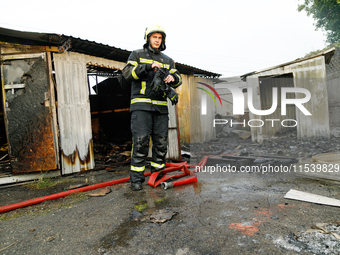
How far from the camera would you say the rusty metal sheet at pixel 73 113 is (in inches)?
182

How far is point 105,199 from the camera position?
2684 mm

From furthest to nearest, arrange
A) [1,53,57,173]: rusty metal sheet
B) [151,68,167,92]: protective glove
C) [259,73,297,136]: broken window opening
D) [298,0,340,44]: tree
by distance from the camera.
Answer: [298,0,340,44]: tree < [259,73,297,136]: broken window opening < [1,53,57,173]: rusty metal sheet < [151,68,167,92]: protective glove

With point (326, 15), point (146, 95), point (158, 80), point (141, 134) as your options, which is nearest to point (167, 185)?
point (141, 134)

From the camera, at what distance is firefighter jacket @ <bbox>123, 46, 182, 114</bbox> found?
2.85 meters

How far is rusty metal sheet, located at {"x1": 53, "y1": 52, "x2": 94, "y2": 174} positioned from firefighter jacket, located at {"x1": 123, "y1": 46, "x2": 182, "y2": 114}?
7.90ft

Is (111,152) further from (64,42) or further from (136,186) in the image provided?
(136,186)

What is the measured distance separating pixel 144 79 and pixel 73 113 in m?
2.61

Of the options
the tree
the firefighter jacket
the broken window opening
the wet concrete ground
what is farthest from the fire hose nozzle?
the tree

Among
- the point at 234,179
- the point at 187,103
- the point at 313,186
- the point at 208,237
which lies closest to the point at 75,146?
the point at 234,179

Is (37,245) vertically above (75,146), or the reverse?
(75,146)

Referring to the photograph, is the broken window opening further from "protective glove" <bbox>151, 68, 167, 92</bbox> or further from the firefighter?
"protective glove" <bbox>151, 68, 167, 92</bbox>

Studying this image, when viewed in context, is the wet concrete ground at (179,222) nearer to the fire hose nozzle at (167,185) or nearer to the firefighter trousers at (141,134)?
the fire hose nozzle at (167,185)

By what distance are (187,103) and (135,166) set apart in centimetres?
624

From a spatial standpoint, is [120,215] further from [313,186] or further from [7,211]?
[313,186]
